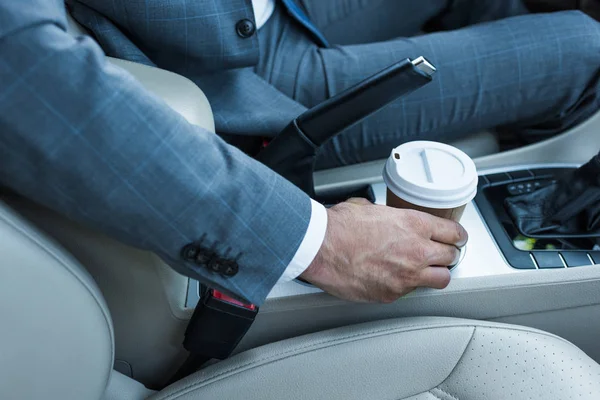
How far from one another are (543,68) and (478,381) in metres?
0.52

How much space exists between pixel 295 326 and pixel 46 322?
11.6 inches

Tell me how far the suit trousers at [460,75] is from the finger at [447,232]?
283mm

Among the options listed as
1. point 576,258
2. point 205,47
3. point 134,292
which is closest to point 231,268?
point 134,292

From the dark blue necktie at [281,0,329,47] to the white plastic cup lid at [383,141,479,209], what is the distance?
1.12 feet

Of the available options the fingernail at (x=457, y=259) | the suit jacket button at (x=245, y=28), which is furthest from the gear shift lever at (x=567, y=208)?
the suit jacket button at (x=245, y=28)

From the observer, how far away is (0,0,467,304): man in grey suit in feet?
1.58

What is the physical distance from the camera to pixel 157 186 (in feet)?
1.70

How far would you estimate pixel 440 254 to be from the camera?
0.69m

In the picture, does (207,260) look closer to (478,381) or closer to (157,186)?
(157,186)

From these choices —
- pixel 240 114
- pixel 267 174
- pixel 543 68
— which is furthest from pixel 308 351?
pixel 543 68

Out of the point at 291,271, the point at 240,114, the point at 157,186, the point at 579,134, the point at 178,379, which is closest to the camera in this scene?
the point at 157,186

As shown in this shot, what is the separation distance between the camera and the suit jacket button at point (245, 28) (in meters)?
0.80

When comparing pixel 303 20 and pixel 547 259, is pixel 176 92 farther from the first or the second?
pixel 547 259

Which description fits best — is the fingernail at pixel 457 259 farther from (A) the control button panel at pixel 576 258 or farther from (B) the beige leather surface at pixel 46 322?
(B) the beige leather surface at pixel 46 322
